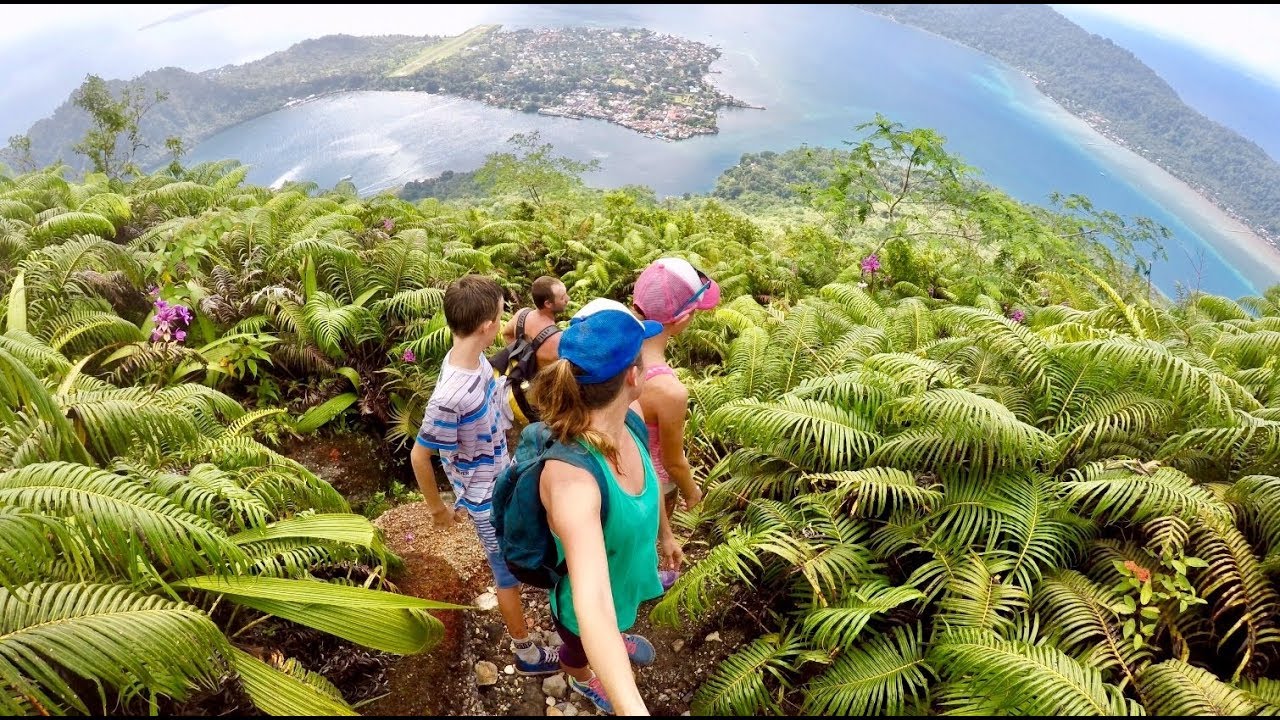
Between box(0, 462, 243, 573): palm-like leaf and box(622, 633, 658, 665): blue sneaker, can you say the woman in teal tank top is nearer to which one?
box(622, 633, 658, 665): blue sneaker

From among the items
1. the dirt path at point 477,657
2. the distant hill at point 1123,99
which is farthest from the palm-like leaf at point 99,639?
the distant hill at point 1123,99

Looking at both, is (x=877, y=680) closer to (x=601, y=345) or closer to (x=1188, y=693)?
(x=1188, y=693)

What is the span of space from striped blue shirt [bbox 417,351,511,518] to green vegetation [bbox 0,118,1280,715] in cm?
54

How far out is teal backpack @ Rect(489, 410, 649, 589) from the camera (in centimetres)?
170

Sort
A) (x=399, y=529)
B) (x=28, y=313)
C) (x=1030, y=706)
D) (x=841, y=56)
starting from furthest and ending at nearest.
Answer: (x=841, y=56)
(x=28, y=313)
(x=399, y=529)
(x=1030, y=706)

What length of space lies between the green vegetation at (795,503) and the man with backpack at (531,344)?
3.31 ft

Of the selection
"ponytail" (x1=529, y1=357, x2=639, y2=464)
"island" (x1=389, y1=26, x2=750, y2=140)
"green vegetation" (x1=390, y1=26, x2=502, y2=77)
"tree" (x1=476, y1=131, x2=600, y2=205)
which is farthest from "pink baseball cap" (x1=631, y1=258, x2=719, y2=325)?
"green vegetation" (x1=390, y1=26, x2=502, y2=77)

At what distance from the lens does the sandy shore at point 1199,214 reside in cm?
2695

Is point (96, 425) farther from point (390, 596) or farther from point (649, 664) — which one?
point (649, 664)

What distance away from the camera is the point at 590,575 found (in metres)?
1.43

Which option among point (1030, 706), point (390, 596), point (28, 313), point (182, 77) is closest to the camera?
point (1030, 706)

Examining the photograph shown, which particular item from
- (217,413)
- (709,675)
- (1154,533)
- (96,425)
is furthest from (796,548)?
(217,413)

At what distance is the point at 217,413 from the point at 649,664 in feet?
11.4

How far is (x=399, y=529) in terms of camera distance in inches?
158
